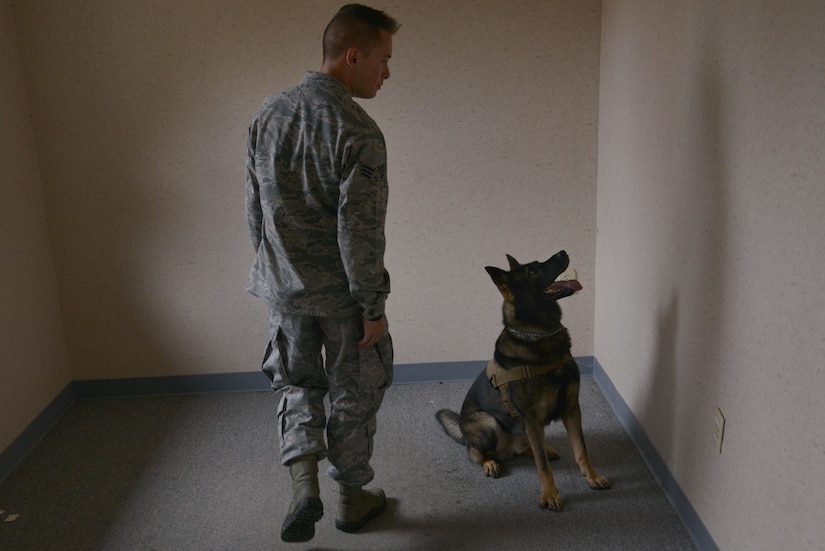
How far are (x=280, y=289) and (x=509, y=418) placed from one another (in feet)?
3.31

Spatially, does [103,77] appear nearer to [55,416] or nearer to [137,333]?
[137,333]

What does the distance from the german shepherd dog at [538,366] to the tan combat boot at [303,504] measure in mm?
755

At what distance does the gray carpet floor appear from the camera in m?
2.29

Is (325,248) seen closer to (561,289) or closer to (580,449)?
(561,289)

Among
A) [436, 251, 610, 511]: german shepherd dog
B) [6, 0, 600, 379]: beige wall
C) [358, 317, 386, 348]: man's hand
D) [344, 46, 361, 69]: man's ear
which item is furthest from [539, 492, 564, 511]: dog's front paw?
[344, 46, 361, 69]: man's ear

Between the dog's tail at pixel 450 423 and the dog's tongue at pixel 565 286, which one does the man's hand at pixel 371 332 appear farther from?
the dog's tail at pixel 450 423

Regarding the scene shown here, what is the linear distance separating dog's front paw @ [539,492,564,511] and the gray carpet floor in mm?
22

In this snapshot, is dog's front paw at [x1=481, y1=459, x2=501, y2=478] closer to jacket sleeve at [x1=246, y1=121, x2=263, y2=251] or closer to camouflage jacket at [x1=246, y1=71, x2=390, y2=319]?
camouflage jacket at [x1=246, y1=71, x2=390, y2=319]

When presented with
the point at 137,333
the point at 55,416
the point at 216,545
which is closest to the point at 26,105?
the point at 137,333

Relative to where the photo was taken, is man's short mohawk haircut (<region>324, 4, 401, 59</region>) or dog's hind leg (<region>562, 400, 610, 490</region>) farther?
dog's hind leg (<region>562, 400, 610, 490</region>)

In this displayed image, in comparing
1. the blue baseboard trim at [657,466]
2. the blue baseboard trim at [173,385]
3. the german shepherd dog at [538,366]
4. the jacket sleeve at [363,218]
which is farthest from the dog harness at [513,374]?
the blue baseboard trim at [173,385]

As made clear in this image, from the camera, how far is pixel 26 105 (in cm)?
317

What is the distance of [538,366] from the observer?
243 cm

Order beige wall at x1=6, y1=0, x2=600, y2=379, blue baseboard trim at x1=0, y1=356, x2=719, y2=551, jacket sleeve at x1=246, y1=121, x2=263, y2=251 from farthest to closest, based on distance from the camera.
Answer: blue baseboard trim at x1=0, y1=356, x2=719, y2=551 → beige wall at x1=6, y1=0, x2=600, y2=379 → jacket sleeve at x1=246, y1=121, x2=263, y2=251
